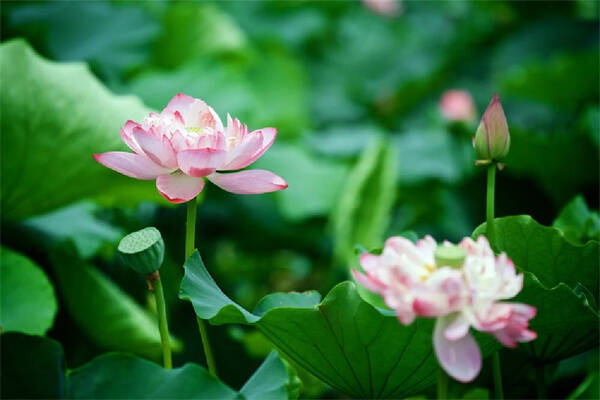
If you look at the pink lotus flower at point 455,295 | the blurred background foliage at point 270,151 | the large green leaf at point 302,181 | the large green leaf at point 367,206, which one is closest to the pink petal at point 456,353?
the pink lotus flower at point 455,295

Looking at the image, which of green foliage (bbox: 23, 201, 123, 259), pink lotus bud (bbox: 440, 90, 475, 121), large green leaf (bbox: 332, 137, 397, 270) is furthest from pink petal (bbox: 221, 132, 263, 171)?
pink lotus bud (bbox: 440, 90, 475, 121)

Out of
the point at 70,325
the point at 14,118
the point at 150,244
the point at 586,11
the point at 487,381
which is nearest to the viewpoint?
the point at 150,244

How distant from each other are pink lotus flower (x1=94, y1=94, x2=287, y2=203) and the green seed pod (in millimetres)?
35

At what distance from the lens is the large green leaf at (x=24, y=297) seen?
718mm

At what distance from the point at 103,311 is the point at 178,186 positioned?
44cm

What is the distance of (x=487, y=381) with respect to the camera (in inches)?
28.0

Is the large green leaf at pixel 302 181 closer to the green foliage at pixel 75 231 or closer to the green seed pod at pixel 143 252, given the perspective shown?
the green foliage at pixel 75 231

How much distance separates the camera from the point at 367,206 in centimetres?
119

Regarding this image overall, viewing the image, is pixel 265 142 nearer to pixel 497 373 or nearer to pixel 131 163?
pixel 131 163

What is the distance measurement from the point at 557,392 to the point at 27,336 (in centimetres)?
67

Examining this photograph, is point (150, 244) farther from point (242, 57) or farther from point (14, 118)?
point (242, 57)

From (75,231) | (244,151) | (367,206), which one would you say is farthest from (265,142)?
(367,206)

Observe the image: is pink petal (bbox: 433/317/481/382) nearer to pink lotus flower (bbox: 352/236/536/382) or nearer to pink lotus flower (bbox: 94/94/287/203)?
pink lotus flower (bbox: 352/236/536/382)

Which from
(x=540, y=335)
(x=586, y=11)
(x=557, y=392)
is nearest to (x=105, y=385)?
(x=540, y=335)
